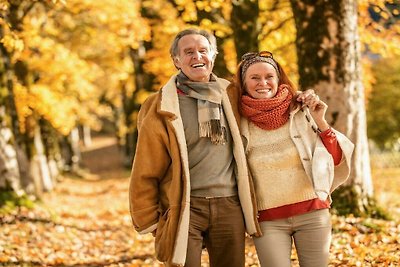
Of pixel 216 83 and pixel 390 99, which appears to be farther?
pixel 390 99

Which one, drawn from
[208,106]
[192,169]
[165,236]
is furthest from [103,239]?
[208,106]

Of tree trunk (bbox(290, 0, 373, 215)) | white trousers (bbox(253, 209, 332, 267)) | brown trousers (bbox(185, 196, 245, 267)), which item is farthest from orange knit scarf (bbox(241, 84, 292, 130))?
tree trunk (bbox(290, 0, 373, 215))

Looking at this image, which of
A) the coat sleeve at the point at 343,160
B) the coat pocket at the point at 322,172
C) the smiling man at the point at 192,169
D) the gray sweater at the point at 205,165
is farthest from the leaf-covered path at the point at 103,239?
the gray sweater at the point at 205,165

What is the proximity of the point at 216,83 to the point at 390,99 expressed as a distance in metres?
27.9

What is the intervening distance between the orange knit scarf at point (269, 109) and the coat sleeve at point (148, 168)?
658 millimetres

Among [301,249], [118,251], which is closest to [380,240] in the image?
[301,249]

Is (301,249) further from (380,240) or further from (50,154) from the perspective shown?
(50,154)

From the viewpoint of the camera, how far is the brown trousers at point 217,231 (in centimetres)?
400

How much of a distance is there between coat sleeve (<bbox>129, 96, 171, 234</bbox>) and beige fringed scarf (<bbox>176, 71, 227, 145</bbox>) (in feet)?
0.87

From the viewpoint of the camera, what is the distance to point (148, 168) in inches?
158

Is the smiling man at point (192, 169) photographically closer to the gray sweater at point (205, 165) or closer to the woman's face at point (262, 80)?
the gray sweater at point (205, 165)

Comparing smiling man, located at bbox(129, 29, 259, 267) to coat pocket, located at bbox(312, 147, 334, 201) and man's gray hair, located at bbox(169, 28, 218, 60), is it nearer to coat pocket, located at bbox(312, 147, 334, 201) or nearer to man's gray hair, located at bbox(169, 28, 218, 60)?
man's gray hair, located at bbox(169, 28, 218, 60)

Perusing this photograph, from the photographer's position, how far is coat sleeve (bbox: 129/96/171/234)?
13.1 ft

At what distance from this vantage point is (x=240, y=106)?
13.9ft
